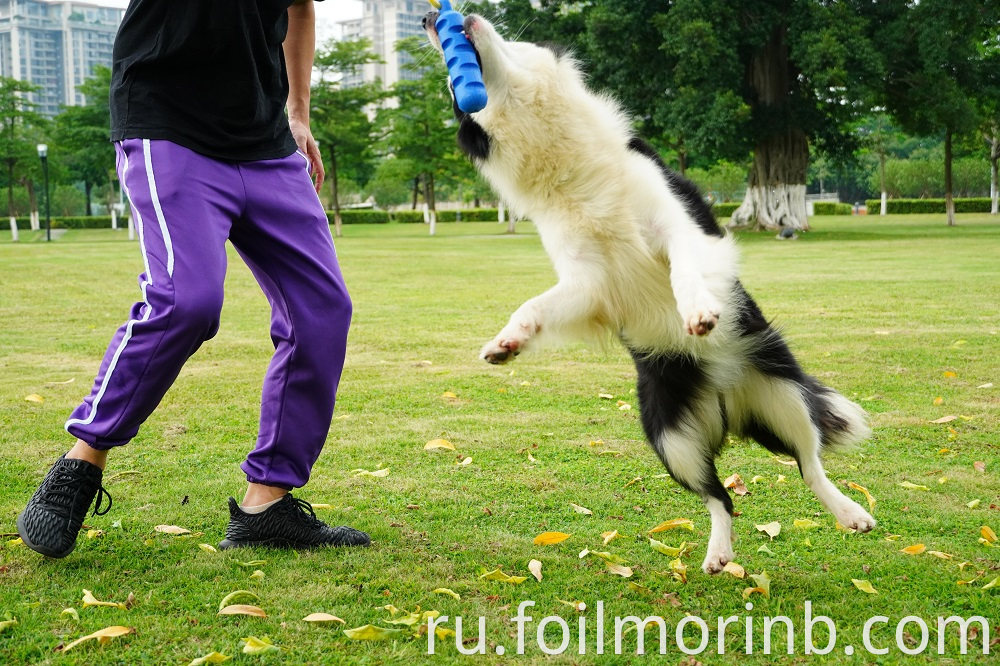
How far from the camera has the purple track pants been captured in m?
2.82

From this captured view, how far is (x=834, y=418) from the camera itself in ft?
12.0

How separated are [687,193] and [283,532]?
2039 mm

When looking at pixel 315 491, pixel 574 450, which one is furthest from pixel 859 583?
pixel 315 491

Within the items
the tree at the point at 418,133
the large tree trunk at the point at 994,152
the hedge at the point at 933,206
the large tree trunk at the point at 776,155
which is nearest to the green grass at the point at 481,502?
the large tree trunk at the point at 776,155

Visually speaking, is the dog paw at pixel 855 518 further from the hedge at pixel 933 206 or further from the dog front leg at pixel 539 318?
the hedge at pixel 933 206

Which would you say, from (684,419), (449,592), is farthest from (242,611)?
(684,419)

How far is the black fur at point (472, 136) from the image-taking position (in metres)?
3.51

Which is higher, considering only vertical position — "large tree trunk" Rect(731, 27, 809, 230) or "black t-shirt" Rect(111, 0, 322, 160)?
"large tree trunk" Rect(731, 27, 809, 230)

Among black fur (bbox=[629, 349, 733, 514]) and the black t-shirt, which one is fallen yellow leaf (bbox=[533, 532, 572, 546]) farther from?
the black t-shirt

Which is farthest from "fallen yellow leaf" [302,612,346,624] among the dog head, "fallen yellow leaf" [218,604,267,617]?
the dog head

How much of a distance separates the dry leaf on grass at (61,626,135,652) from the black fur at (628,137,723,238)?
7.98 feet

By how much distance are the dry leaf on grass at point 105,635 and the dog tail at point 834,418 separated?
8.41 feet

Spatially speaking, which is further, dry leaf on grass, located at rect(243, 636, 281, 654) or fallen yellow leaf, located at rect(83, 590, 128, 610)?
fallen yellow leaf, located at rect(83, 590, 128, 610)

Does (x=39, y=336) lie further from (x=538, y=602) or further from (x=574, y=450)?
(x=538, y=602)
